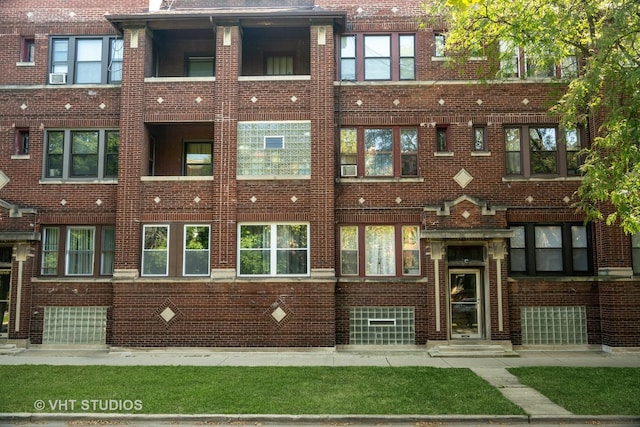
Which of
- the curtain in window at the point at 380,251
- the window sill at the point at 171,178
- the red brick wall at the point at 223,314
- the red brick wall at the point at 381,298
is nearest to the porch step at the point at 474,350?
the red brick wall at the point at 381,298

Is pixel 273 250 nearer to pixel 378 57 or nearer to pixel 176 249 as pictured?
pixel 176 249

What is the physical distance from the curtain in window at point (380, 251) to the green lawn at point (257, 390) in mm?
4014

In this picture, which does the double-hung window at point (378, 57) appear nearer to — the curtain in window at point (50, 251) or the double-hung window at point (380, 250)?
the double-hung window at point (380, 250)

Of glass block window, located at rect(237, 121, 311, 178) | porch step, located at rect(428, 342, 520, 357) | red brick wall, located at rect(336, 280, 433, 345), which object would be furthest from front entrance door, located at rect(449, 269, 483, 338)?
glass block window, located at rect(237, 121, 311, 178)

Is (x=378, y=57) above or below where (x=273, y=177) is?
above

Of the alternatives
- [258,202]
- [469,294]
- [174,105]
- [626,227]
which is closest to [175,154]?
[174,105]

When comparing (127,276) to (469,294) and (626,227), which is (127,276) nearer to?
(469,294)

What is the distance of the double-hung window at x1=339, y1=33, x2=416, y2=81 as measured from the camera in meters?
16.4

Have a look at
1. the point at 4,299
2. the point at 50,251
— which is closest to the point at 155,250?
the point at 50,251

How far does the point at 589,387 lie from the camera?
1045cm

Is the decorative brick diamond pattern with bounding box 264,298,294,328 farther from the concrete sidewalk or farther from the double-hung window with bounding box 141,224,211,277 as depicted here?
the double-hung window with bounding box 141,224,211,277

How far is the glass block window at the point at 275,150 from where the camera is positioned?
51.4ft

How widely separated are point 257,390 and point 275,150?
7.67 meters

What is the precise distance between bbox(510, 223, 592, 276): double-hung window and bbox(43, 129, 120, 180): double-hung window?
1238cm
